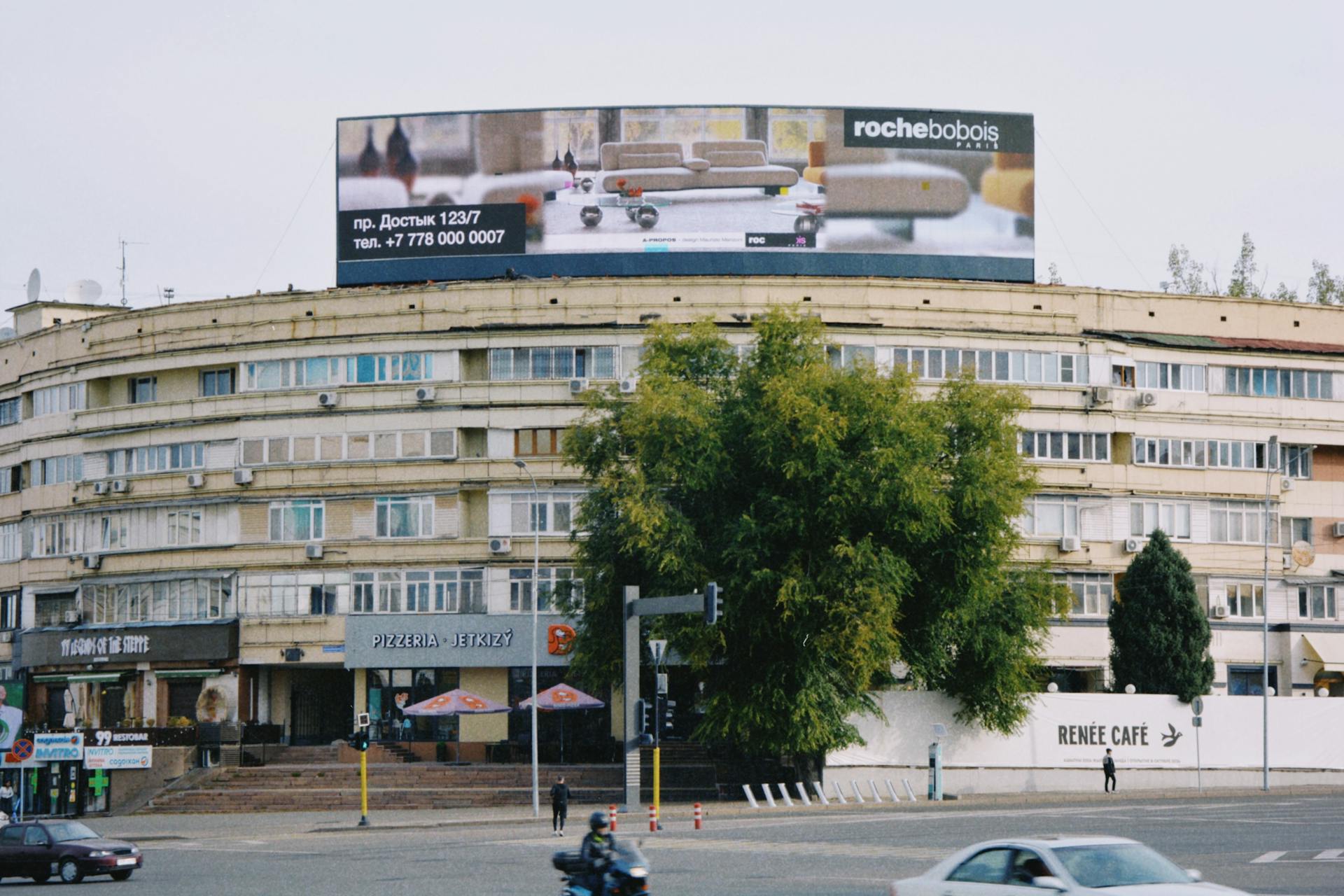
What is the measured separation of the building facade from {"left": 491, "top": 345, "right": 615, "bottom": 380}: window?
0.29 feet

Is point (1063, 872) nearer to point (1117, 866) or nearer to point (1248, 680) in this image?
point (1117, 866)

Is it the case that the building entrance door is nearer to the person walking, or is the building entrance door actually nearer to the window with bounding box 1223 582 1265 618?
the person walking

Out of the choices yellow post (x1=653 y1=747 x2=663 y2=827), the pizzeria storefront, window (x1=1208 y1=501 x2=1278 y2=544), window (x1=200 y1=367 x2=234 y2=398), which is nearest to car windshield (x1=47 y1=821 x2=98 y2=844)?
yellow post (x1=653 y1=747 x2=663 y2=827)

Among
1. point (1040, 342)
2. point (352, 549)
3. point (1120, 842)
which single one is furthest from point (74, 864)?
point (1040, 342)

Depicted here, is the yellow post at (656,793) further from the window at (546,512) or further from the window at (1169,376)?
the window at (1169,376)

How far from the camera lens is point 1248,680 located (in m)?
65.9

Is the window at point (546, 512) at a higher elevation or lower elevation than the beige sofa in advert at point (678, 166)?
lower

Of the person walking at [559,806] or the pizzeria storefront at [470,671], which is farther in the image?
the pizzeria storefront at [470,671]

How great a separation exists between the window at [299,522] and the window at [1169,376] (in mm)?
29930

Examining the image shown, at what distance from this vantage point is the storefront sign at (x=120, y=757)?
56594 millimetres

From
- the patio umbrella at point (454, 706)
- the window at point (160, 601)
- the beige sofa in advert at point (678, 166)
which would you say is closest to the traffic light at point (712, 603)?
the patio umbrella at point (454, 706)

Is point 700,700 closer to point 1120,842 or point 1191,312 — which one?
point 1191,312

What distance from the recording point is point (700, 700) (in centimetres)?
5309

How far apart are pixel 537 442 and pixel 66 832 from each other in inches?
1248
